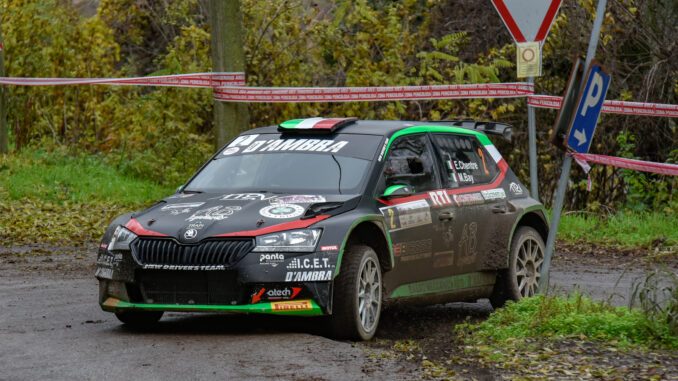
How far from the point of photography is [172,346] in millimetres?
7355

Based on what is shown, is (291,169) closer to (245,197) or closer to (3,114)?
(245,197)

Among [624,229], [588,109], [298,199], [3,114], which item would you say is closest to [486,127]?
[588,109]

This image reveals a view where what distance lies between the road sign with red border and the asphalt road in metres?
2.43

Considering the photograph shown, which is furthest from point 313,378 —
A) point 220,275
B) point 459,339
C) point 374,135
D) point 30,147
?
point 30,147

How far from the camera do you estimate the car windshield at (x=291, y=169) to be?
8562 mm

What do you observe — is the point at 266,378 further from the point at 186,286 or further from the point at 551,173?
the point at 551,173

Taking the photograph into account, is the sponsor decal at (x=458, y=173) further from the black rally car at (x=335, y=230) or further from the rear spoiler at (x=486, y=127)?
the rear spoiler at (x=486, y=127)

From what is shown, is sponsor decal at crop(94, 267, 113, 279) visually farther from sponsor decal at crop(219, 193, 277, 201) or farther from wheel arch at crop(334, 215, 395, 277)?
wheel arch at crop(334, 215, 395, 277)

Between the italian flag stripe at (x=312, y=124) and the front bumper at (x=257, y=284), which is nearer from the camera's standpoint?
the front bumper at (x=257, y=284)

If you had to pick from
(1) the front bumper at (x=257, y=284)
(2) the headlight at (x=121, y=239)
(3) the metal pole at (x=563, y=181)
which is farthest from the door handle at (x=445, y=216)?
(2) the headlight at (x=121, y=239)

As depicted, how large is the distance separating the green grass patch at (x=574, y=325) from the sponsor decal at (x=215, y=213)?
1.90 metres

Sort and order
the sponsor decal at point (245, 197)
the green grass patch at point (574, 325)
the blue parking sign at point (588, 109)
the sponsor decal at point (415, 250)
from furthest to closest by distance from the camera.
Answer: the sponsor decal at point (415, 250) → the sponsor decal at point (245, 197) → the blue parking sign at point (588, 109) → the green grass patch at point (574, 325)

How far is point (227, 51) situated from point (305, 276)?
7606 mm

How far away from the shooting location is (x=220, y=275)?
756 centimetres
